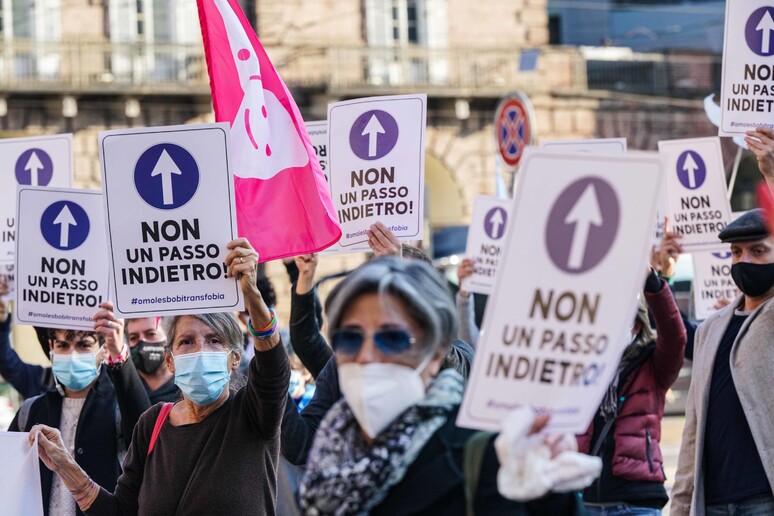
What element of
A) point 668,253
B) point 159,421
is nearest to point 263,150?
point 159,421

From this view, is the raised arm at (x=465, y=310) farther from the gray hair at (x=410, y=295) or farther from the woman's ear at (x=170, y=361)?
the gray hair at (x=410, y=295)

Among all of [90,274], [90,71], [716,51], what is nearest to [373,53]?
[90,71]

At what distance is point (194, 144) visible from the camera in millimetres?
5180

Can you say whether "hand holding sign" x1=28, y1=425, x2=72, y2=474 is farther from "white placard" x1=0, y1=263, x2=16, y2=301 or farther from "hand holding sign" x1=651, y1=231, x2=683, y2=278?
"hand holding sign" x1=651, y1=231, x2=683, y2=278

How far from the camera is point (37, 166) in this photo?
812 cm

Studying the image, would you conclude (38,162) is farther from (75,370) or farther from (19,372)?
(75,370)

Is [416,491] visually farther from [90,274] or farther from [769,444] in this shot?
[90,274]

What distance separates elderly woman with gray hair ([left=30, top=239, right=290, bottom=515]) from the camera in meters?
4.63

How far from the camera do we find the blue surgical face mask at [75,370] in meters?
6.04

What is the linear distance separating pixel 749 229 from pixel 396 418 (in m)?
2.77

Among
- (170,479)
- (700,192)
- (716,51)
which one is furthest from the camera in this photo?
(716,51)

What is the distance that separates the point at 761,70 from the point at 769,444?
2093mm

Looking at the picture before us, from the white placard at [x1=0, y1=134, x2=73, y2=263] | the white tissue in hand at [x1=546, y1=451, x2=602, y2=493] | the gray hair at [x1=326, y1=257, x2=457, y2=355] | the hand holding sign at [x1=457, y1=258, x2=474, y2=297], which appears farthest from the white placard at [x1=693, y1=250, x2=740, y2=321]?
the white tissue in hand at [x1=546, y1=451, x2=602, y2=493]

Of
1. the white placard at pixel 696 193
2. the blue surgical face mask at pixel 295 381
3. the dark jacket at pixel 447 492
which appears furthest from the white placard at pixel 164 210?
the white placard at pixel 696 193
